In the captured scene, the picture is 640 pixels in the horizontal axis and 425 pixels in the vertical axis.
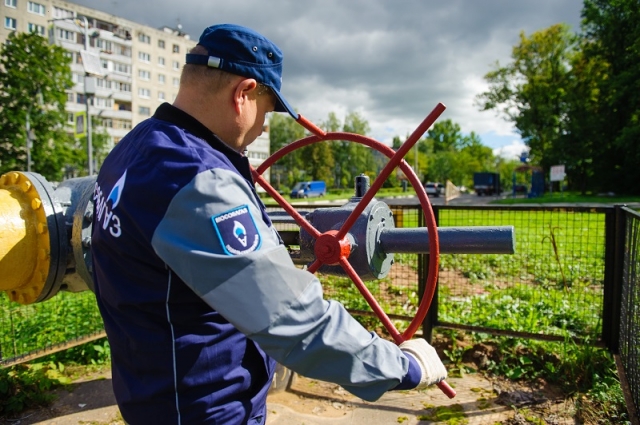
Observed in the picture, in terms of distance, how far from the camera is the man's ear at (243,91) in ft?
4.19

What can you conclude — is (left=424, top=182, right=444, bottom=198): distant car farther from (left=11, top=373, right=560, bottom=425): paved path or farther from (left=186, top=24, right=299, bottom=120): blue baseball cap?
(left=186, top=24, right=299, bottom=120): blue baseball cap

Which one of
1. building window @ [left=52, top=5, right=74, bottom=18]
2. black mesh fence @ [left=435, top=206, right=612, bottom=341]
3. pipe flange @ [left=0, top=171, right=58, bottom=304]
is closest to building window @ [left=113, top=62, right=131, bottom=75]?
building window @ [left=52, top=5, right=74, bottom=18]

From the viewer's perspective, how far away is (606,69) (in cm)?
3281

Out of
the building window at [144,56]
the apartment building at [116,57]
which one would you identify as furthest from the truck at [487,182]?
the building window at [144,56]

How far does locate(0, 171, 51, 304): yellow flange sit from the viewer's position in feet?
6.17

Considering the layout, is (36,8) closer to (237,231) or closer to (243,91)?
(243,91)

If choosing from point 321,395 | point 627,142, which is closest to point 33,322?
point 321,395

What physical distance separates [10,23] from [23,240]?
5290cm

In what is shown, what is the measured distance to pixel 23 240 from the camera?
1.93 m

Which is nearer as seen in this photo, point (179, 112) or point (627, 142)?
point (179, 112)

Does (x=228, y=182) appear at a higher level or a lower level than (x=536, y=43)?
lower

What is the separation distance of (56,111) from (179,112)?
2994cm

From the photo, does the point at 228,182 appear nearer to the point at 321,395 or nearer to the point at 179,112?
the point at 179,112

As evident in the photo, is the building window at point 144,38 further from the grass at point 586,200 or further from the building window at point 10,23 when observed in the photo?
the grass at point 586,200
